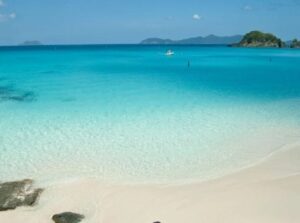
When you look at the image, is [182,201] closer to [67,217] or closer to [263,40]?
[67,217]

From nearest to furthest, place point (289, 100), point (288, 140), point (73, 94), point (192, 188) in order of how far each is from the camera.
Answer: point (192, 188)
point (288, 140)
point (289, 100)
point (73, 94)

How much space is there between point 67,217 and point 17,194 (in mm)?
1794

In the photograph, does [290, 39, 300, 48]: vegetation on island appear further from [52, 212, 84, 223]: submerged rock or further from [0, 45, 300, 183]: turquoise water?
[52, 212, 84, 223]: submerged rock

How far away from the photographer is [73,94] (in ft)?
75.5

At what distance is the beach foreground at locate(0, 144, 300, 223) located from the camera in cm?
773

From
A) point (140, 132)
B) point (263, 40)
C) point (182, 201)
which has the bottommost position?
point (182, 201)

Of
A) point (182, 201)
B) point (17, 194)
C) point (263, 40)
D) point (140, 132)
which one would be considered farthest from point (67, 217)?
point (263, 40)

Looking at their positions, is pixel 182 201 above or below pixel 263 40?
below

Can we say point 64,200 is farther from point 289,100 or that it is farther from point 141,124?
point 289,100

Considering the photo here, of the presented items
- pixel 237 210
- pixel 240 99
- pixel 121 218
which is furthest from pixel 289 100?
pixel 121 218

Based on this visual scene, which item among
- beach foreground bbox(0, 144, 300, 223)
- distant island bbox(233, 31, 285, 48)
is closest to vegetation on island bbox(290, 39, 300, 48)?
distant island bbox(233, 31, 285, 48)

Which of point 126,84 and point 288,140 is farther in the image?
point 126,84

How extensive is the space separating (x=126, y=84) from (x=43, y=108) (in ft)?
34.3

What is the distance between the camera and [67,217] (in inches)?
299
